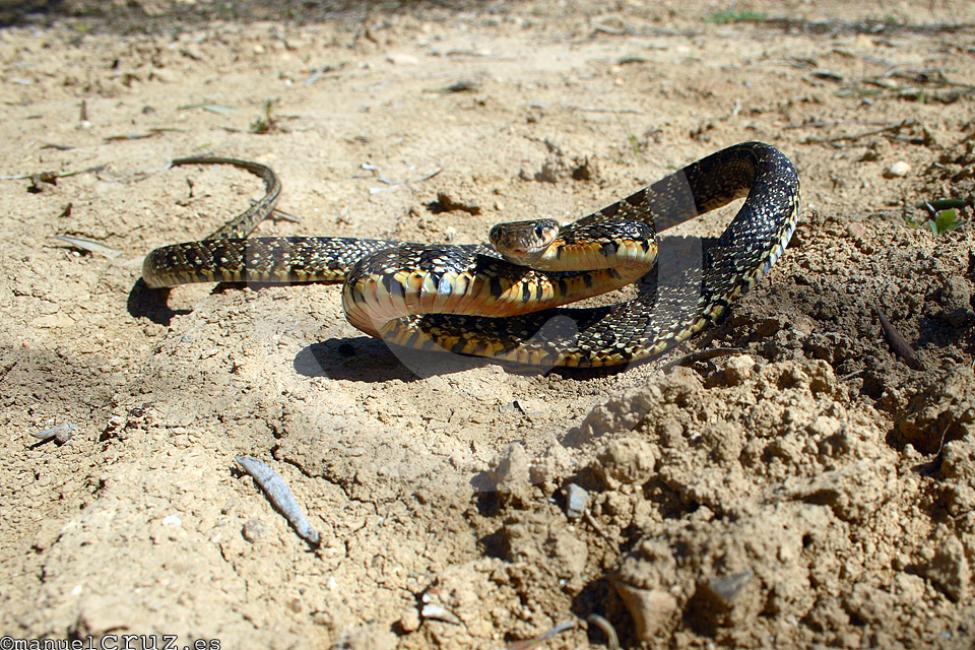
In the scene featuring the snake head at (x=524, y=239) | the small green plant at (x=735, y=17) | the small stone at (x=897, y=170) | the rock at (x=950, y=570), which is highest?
the small green plant at (x=735, y=17)

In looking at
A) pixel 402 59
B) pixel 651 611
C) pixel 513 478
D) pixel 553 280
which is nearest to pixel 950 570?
pixel 651 611

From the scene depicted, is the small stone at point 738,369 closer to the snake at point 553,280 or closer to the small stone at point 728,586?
the snake at point 553,280

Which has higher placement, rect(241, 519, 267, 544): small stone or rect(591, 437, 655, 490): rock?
rect(591, 437, 655, 490): rock

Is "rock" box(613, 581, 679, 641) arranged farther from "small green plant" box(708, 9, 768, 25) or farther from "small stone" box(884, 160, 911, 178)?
"small green plant" box(708, 9, 768, 25)

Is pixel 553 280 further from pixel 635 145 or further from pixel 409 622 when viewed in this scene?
pixel 635 145

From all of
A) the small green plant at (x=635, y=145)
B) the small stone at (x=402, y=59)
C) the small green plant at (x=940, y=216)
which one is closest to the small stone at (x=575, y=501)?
the small green plant at (x=940, y=216)

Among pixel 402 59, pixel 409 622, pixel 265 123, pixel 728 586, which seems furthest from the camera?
pixel 402 59

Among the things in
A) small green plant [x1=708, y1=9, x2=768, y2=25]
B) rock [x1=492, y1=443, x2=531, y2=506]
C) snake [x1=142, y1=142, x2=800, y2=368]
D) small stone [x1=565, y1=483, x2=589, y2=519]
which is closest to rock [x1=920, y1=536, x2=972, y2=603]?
small stone [x1=565, y1=483, x2=589, y2=519]
